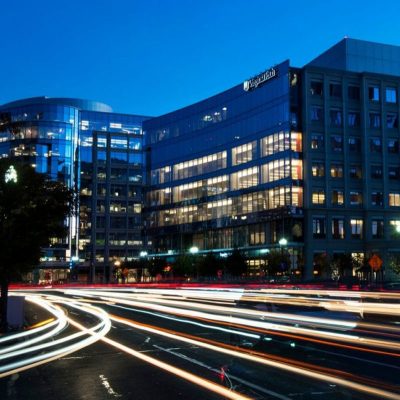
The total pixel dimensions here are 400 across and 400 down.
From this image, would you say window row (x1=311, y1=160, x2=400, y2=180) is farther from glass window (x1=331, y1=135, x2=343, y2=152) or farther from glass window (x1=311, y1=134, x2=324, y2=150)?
glass window (x1=331, y1=135, x2=343, y2=152)

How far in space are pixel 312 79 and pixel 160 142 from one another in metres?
36.8

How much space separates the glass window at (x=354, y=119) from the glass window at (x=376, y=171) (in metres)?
6.47

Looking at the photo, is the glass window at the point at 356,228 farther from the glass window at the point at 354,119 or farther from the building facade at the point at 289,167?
the glass window at the point at 354,119

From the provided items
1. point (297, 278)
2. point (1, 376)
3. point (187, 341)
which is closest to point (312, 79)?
point (297, 278)

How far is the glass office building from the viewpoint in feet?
453

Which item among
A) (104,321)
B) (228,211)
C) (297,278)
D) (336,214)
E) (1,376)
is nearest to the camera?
(1,376)

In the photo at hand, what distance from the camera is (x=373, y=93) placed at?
87.2 metres

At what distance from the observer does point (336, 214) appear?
84.1 m

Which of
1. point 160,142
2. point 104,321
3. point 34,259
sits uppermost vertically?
point 160,142

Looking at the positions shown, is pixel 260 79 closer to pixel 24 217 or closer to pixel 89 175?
pixel 89 175

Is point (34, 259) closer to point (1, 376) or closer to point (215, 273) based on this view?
point (1, 376)

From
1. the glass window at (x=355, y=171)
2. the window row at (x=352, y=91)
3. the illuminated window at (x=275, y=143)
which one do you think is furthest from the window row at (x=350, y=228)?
the window row at (x=352, y=91)

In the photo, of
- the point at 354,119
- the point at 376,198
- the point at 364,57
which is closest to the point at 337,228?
the point at 376,198

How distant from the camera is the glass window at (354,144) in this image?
85.9 meters
